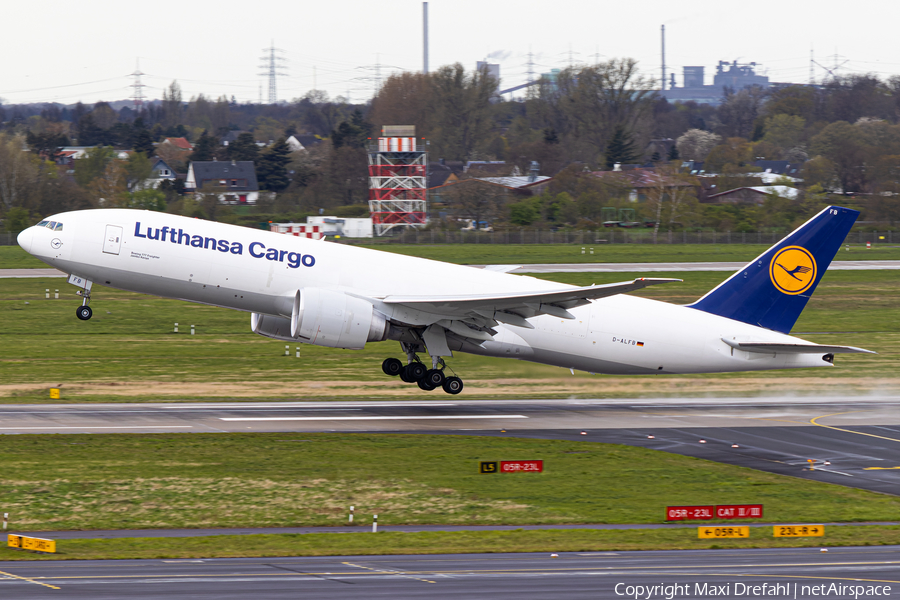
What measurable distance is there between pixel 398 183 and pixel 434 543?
370 ft

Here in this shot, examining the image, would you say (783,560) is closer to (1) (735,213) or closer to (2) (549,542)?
(2) (549,542)

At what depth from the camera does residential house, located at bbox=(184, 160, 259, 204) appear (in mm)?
150500

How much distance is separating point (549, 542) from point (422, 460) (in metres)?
7.81

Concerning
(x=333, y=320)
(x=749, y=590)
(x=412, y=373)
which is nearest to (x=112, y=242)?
(x=333, y=320)

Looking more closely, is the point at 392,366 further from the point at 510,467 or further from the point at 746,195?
the point at 746,195

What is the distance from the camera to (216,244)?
34.2 m

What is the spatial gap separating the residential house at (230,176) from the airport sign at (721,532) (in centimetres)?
13188

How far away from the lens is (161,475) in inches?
1013

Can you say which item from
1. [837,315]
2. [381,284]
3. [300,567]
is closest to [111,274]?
[381,284]

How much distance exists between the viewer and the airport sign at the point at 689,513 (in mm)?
22906

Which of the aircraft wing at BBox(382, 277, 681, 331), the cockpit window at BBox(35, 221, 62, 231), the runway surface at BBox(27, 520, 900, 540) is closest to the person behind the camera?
the runway surface at BBox(27, 520, 900, 540)

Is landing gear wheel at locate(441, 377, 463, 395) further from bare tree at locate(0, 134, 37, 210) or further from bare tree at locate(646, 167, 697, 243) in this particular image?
bare tree at locate(0, 134, 37, 210)

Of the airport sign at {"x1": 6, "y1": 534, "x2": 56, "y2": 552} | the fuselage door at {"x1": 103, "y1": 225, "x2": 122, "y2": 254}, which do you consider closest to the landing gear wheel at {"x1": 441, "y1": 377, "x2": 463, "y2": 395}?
the fuselage door at {"x1": 103, "y1": 225, "x2": 122, "y2": 254}

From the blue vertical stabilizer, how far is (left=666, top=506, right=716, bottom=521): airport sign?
1577 centimetres
